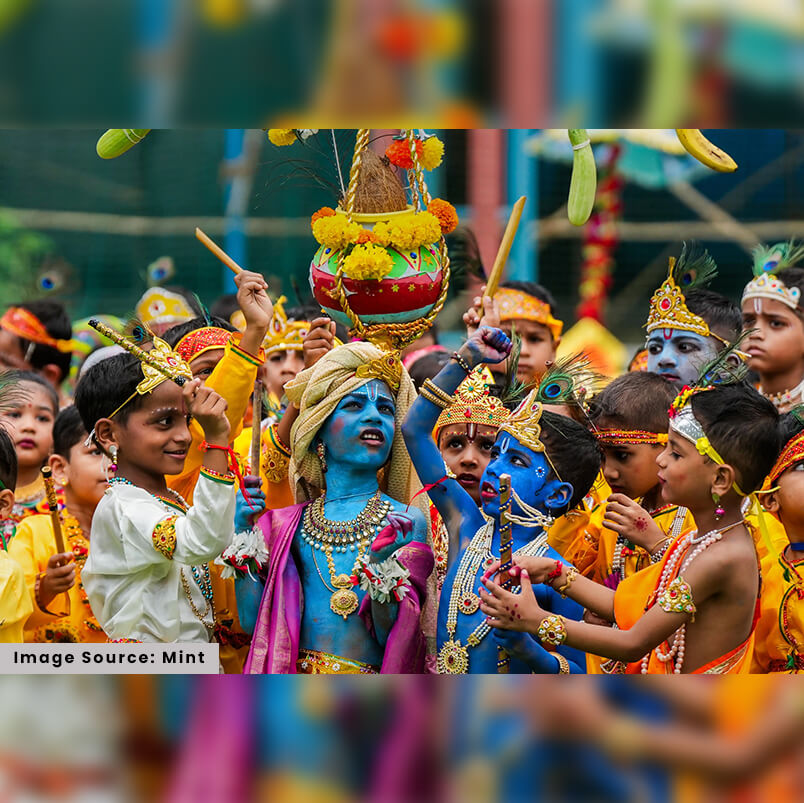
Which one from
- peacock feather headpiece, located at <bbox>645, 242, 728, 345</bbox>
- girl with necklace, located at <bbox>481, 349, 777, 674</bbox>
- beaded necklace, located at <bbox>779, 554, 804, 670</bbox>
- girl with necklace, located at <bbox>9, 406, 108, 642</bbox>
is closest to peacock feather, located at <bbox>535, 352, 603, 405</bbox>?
girl with necklace, located at <bbox>481, 349, 777, 674</bbox>

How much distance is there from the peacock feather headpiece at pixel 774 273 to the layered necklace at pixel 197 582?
2056mm

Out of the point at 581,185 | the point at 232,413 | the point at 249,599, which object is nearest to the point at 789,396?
the point at 581,185

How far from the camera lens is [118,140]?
3965 mm

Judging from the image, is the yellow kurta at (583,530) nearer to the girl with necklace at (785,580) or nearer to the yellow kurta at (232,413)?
the girl with necklace at (785,580)

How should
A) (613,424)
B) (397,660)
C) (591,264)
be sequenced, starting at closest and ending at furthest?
(397,660) → (613,424) → (591,264)

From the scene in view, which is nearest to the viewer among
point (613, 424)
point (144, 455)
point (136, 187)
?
point (144, 455)

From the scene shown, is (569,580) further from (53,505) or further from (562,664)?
(53,505)

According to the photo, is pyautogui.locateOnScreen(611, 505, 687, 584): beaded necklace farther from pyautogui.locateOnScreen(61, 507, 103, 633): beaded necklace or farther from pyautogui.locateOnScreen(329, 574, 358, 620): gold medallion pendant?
pyautogui.locateOnScreen(61, 507, 103, 633): beaded necklace

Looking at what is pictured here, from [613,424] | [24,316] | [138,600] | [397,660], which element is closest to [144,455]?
[138,600]

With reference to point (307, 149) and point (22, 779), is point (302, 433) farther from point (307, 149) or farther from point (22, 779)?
point (22, 779)

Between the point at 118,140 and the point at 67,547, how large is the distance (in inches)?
49.1

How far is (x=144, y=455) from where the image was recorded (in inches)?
157

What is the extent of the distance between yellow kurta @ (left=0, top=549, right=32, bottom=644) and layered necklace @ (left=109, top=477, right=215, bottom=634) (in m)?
0.36

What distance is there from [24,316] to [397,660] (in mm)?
2799
